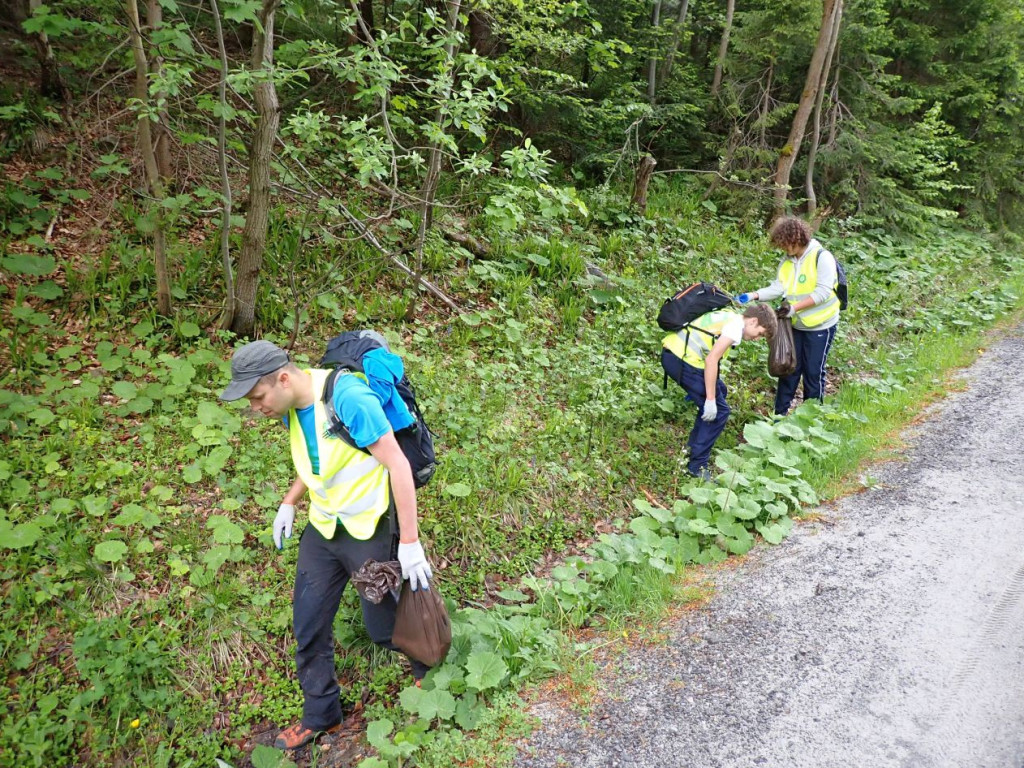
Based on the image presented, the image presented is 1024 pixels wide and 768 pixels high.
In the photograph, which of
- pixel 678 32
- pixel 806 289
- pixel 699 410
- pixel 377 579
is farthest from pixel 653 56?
pixel 377 579

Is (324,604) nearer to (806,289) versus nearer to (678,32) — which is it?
(806,289)

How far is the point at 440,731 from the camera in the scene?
3018 mm

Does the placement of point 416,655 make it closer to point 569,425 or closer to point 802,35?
point 569,425

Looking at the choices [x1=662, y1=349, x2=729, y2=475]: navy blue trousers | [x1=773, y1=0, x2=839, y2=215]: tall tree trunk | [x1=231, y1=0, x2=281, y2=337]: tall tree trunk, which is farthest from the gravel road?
[x1=773, y1=0, x2=839, y2=215]: tall tree trunk

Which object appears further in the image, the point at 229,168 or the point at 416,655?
the point at 229,168

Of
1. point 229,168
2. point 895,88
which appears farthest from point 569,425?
point 895,88

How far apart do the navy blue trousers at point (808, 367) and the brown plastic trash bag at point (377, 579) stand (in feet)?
14.8

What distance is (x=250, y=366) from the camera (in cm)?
264

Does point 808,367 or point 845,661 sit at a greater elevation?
point 808,367

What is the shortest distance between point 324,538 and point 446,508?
5.54 feet

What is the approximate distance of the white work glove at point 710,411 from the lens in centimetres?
517

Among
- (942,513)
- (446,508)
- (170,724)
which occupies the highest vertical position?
(942,513)

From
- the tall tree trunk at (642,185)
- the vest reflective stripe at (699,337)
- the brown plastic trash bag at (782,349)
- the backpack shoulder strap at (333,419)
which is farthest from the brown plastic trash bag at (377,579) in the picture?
the tall tree trunk at (642,185)

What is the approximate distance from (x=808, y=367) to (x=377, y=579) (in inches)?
188
